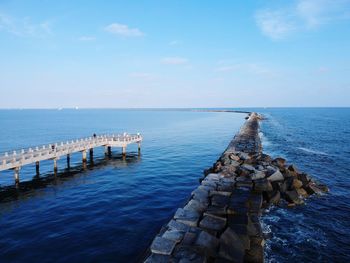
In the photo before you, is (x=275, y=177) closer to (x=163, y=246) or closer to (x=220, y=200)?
(x=220, y=200)

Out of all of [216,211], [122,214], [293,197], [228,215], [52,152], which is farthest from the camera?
[52,152]

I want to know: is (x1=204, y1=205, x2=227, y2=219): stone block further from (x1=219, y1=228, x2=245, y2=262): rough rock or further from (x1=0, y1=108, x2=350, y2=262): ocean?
(x1=0, y1=108, x2=350, y2=262): ocean

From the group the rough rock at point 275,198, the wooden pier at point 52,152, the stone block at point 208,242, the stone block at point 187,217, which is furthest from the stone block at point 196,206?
the wooden pier at point 52,152

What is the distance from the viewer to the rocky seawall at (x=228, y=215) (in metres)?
10.5

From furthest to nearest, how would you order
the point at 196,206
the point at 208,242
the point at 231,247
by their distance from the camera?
1. the point at 196,206
2. the point at 208,242
3. the point at 231,247

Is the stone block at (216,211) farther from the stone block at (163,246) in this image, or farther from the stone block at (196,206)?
the stone block at (163,246)

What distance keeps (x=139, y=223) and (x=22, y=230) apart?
7.03m

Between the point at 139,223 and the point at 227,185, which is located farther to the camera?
the point at 227,185

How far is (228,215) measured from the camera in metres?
13.7

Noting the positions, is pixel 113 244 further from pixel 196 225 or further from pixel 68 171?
pixel 68 171

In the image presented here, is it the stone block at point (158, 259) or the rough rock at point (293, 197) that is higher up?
the stone block at point (158, 259)

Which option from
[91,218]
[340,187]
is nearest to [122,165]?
[91,218]

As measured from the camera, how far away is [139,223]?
54.3 ft

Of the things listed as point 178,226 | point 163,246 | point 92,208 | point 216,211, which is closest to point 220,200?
point 216,211
